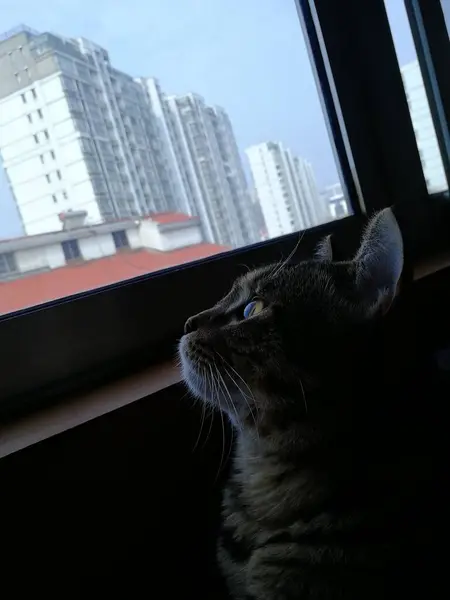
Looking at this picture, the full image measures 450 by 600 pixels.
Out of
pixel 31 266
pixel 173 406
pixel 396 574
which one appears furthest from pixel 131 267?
pixel 396 574

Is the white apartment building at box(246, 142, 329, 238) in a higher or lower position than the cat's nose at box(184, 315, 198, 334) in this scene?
higher

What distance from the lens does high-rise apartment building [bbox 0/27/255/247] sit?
93 cm

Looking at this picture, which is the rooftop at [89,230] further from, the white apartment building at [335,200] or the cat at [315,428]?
the white apartment building at [335,200]

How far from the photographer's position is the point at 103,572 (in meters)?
0.77

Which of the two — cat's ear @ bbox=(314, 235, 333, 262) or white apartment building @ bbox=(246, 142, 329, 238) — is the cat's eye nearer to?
cat's ear @ bbox=(314, 235, 333, 262)

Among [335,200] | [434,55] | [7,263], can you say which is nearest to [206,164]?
[335,200]

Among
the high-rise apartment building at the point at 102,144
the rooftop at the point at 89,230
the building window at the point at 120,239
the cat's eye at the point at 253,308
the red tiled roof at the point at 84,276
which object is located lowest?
the cat's eye at the point at 253,308

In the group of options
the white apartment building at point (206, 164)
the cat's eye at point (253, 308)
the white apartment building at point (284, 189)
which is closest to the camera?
the cat's eye at point (253, 308)

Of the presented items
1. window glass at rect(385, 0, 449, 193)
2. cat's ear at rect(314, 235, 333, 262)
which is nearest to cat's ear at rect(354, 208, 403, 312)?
cat's ear at rect(314, 235, 333, 262)

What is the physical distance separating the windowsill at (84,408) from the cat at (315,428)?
0.23 ft

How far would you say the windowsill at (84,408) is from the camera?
2.37 feet

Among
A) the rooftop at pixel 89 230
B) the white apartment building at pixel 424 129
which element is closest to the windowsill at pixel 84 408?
the rooftop at pixel 89 230

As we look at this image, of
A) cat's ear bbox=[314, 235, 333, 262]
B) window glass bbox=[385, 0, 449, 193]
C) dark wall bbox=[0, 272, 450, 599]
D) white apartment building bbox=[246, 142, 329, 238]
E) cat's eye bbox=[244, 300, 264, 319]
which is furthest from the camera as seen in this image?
window glass bbox=[385, 0, 449, 193]

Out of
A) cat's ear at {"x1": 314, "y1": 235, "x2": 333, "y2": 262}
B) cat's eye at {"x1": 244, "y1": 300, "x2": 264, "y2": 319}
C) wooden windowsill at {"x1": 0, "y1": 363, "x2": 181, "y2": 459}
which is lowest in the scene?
wooden windowsill at {"x1": 0, "y1": 363, "x2": 181, "y2": 459}
